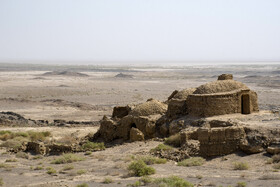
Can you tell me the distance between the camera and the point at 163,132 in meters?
17.6

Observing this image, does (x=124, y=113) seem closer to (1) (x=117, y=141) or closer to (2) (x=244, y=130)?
(1) (x=117, y=141)

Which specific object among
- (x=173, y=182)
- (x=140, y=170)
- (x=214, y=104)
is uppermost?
(x=214, y=104)

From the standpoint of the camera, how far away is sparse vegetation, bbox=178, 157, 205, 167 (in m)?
13.2

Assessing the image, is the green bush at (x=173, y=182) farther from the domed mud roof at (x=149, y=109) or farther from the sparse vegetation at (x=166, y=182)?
the domed mud roof at (x=149, y=109)

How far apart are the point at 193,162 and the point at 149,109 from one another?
572cm

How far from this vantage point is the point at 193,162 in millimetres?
13273

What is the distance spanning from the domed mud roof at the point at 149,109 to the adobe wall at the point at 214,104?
179 cm

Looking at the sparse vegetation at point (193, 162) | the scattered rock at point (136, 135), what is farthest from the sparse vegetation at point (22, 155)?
the sparse vegetation at point (193, 162)

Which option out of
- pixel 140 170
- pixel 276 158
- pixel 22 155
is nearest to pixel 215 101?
pixel 276 158

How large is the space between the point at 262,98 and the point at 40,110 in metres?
21.4

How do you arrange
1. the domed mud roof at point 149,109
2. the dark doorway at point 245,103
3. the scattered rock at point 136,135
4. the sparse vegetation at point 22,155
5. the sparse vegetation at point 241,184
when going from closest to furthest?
the sparse vegetation at point 241,184, the sparse vegetation at point 22,155, the scattered rock at point 136,135, the dark doorway at point 245,103, the domed mud roof at point 149,109

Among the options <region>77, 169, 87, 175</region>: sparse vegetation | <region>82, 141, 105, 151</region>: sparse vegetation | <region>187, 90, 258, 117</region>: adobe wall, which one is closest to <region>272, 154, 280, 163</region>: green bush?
<region>187, 90, 258, 117</region>: adobe wall

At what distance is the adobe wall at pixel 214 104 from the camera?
16703 millimetres

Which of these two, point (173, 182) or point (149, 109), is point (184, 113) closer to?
point (149, 109)
